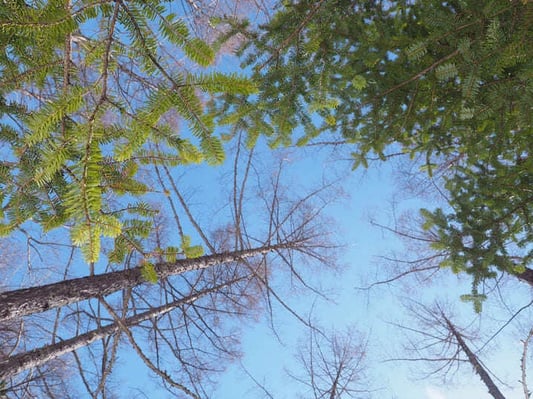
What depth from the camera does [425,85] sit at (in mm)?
3717

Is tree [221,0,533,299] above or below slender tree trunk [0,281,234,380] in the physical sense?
above

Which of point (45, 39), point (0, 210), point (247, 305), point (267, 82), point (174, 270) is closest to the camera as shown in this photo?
point (45, 39)

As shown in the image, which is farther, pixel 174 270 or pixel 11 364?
pixel 174 270

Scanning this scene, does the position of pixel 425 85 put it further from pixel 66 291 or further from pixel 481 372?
pixel 481 372

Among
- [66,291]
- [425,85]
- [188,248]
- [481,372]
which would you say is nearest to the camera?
[188,248]

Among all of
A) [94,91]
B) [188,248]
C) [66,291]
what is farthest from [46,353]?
[94,91]

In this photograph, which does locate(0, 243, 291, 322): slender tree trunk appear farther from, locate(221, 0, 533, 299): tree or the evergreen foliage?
locate(221, 0, 533, 299): tree

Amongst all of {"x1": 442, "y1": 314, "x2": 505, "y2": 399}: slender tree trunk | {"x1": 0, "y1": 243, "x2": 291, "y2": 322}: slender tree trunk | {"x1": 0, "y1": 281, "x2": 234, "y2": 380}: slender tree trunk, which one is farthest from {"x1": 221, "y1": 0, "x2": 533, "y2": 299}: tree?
{"x1": 0, "y1": 281, "x2": 234, "y2": 380}: slender tree trunk

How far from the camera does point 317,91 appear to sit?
2.94m

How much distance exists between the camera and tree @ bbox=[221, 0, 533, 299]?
8.63 ft

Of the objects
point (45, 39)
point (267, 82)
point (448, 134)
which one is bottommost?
point (45, 39)

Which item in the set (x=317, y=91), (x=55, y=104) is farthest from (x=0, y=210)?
(x=317, y=91)

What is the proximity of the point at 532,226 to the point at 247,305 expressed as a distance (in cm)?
441

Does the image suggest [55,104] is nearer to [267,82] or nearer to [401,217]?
[267,82]
